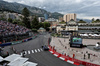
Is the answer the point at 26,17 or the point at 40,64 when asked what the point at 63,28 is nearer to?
the point at 26,17

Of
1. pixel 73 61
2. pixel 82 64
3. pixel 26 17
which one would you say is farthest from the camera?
pixel 26 17

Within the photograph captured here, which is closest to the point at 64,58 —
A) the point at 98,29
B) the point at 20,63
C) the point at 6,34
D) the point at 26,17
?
the point at 20,63

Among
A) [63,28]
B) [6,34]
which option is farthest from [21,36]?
[63,28]

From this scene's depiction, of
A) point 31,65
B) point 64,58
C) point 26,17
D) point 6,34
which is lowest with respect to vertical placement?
point 64,58

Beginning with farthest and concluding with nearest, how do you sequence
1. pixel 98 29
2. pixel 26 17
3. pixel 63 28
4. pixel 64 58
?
pixel 26 17 → pixel 63 28 → pixel 98 29 → pixel 64 58

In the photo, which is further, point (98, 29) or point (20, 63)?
point (98, 29)

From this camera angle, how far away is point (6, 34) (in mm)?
31219

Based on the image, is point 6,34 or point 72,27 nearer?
point 6,34

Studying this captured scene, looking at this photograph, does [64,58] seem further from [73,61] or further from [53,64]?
[53,64]

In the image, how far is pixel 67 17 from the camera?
19038 cm

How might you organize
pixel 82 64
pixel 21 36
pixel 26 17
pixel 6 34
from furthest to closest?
pixel 26 17 → pixel 21 36 → pixel 6 34 → pixel 82 64

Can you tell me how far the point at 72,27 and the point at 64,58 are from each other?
148ft

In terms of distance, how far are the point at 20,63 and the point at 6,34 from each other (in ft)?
78.6

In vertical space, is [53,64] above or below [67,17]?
below
